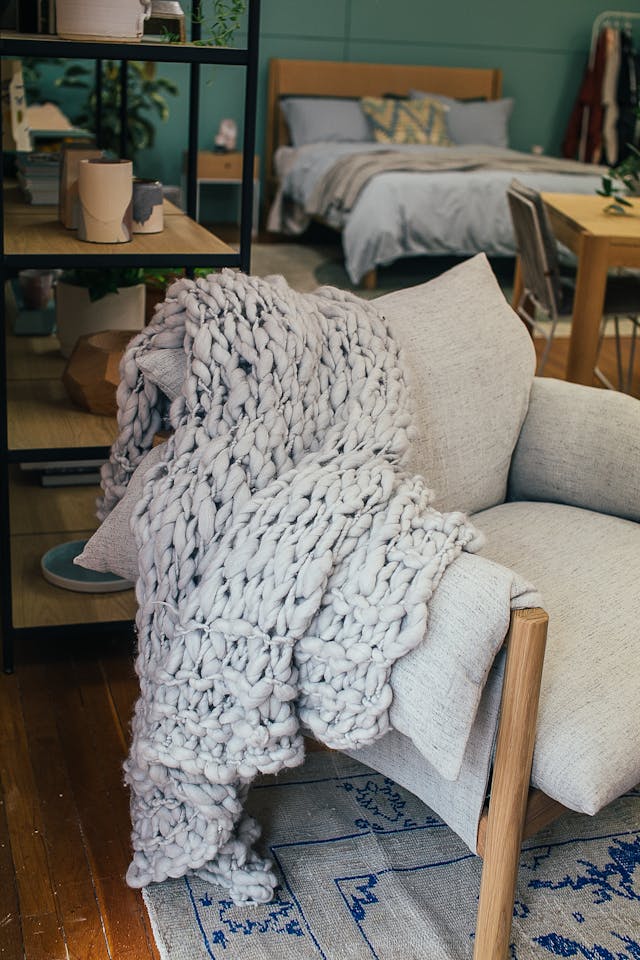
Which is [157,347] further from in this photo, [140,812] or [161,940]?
[161,940]

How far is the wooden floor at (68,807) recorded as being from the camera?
155 centimetres

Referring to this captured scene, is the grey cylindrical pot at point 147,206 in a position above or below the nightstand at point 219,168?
above

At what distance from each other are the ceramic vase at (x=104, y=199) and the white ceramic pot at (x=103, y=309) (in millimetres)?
432

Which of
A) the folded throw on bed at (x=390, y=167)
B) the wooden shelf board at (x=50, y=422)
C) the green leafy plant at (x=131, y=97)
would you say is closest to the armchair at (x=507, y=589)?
the wooden shelf board at (x=50, y=422)

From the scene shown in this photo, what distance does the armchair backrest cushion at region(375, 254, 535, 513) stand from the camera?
72.6 inches

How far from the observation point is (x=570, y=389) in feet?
6.95

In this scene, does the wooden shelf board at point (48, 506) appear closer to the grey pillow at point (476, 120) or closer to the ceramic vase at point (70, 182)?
the ceramic vase at point (70, 182)

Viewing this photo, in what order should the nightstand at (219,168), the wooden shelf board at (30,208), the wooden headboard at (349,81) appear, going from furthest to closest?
the wooden headboard at (349,81) < the nightstand at (219,168) < the wooden shelf board at (30,208)

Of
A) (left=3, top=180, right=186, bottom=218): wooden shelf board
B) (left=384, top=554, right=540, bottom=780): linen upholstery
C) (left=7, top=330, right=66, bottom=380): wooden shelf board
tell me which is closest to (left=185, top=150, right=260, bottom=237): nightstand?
(left=7, top=330, right=66, bottom=380): wooden shelf board

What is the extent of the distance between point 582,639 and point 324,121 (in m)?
6.03

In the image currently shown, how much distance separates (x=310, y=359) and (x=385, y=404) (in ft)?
0.42

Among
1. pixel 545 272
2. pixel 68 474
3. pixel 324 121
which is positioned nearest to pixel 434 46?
pixel 324 121

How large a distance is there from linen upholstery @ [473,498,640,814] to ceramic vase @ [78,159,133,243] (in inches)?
34.9

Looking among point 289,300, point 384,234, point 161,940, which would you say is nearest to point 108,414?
point 289,300
